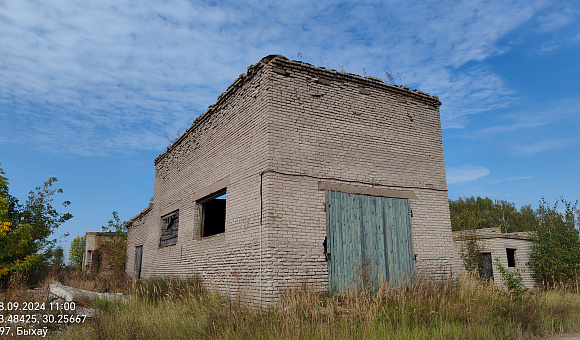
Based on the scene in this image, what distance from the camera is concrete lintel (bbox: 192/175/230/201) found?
9898 millimetres

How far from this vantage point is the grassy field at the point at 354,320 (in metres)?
5.60

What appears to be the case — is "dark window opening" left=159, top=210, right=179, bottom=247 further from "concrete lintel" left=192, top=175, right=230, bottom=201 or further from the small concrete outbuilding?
the small concrete outbuilding

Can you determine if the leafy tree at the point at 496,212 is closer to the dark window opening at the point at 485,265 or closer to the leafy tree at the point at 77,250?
the dark window opening at the point at 485,265

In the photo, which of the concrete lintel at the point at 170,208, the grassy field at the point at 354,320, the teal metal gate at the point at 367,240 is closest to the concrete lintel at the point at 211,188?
the concrete lintel at the point at 170,208

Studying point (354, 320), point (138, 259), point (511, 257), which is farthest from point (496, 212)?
point (354, 320)

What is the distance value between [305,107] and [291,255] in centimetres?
343

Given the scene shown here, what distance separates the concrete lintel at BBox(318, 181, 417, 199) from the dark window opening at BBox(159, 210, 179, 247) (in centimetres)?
610

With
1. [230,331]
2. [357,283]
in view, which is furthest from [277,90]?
[230,331]

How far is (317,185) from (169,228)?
267 inches

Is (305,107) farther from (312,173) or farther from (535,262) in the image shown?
(535,262)

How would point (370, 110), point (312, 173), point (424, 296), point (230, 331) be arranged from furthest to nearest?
point (370, 110)
point (312, 173)
point (424, 296)
point (230, 331)

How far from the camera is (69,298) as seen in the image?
323 inches

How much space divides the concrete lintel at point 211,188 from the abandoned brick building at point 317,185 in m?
0.06

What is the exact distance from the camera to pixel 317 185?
344 inches
